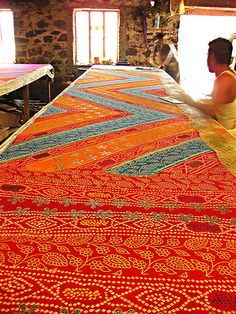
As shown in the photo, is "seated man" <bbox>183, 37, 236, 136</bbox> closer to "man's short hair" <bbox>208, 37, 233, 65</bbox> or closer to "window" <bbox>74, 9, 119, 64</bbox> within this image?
"man's short hair" <bbox>208, 37, 233, 65</bbox>

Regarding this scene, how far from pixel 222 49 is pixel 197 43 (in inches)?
255

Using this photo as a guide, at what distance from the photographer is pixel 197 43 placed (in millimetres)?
8906

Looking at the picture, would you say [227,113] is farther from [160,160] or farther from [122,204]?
[122,204]

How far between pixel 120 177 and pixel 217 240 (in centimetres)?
55

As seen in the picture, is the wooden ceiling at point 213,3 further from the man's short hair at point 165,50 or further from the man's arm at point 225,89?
the man's arm at point 225,89

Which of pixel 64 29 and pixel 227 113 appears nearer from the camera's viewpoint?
pixel 227 113

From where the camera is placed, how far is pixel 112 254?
3.03ft

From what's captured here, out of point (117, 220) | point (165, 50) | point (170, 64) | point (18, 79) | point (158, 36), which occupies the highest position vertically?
point (158, 36)

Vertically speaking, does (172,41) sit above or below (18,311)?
above

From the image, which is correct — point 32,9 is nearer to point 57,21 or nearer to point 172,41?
point 57,21

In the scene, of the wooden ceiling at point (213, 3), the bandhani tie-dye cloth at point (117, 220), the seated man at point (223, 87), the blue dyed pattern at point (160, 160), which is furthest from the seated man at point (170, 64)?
the blue dyed pattern at point (160, 160)

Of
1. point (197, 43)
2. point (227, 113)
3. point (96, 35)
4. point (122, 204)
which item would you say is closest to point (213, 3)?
point (197, 43)

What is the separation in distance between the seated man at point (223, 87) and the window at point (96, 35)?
5.57 m

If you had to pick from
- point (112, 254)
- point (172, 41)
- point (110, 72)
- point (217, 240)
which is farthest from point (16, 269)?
point (172, 41)
